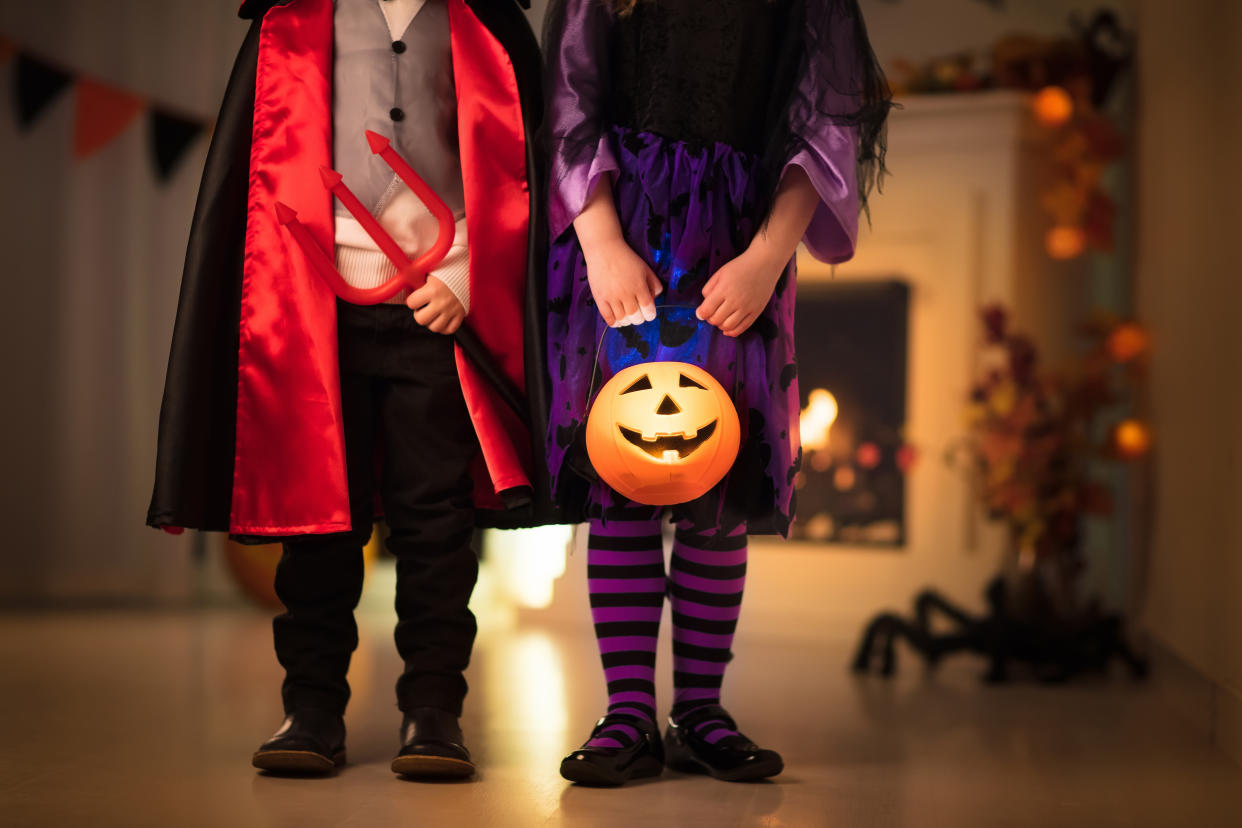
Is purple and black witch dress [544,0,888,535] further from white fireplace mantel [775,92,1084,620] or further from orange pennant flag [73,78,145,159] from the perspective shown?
orange pennant flag [73,78,145,159]

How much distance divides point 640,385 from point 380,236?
32 cm

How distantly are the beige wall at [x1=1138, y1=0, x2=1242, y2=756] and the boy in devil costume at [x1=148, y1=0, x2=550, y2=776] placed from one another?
1052mm

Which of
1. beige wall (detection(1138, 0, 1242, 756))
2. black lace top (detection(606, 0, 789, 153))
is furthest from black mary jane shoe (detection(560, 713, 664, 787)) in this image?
beige wall (detection(1138, 0, 1242, 756))

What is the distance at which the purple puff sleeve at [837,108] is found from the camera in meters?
1.21

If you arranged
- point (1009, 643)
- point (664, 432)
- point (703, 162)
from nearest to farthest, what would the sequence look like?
point (664, 432) < point (703, 162) < point (1009, 643)

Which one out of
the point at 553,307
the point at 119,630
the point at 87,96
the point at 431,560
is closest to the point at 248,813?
the point at 431,560

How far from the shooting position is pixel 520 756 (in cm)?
133

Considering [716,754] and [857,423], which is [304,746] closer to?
[716,754]

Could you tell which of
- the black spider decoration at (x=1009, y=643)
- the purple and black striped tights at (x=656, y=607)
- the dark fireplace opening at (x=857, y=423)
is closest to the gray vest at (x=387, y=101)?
the purple and black striped tights at (x=656, y=607)

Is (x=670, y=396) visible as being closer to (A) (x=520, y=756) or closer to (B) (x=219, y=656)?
(A) (x=520, y=756)

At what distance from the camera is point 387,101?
1264 millimetres

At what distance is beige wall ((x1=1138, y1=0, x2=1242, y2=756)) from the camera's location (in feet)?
5.46

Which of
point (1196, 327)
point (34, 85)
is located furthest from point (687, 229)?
point (34, 85)

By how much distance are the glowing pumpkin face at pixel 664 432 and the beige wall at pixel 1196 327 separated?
879 millimetres
